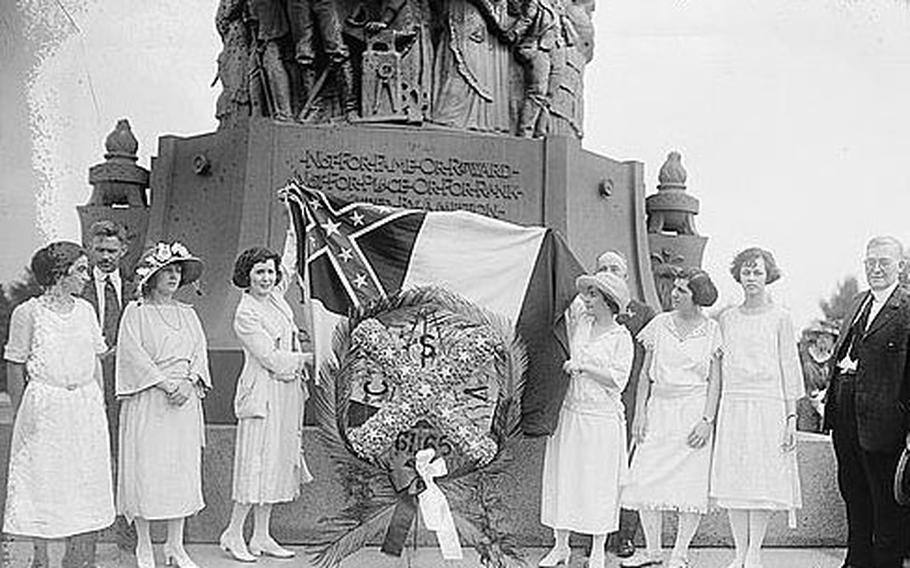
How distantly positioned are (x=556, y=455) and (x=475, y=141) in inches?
108

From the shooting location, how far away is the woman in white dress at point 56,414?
627cm

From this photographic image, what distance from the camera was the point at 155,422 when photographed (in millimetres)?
6828

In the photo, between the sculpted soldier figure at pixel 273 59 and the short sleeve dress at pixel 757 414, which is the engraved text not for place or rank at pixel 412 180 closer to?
the sculpted soldier figure at pixel 273 59

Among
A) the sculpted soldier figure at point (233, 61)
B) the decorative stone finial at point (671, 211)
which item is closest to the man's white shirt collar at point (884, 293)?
the decorative stone finial at point (671, 211)

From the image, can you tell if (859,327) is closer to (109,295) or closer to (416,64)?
(416,64)

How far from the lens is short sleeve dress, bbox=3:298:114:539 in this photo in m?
6.26

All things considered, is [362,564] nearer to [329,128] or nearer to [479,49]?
[329,128]

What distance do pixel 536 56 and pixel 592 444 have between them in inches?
155

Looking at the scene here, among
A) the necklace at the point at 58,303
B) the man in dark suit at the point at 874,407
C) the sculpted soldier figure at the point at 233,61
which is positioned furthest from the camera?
the sculpted soldier figure at the point at 233,61

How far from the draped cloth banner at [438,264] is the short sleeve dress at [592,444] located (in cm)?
21

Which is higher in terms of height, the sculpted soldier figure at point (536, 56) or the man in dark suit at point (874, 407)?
the sculpted soldier figure at point (536, 56)

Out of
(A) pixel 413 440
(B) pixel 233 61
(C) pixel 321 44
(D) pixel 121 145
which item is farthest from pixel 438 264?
(D) pixel 121 145

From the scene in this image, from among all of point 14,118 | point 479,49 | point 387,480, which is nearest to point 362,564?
point 387,480

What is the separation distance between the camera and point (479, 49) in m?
9.79
